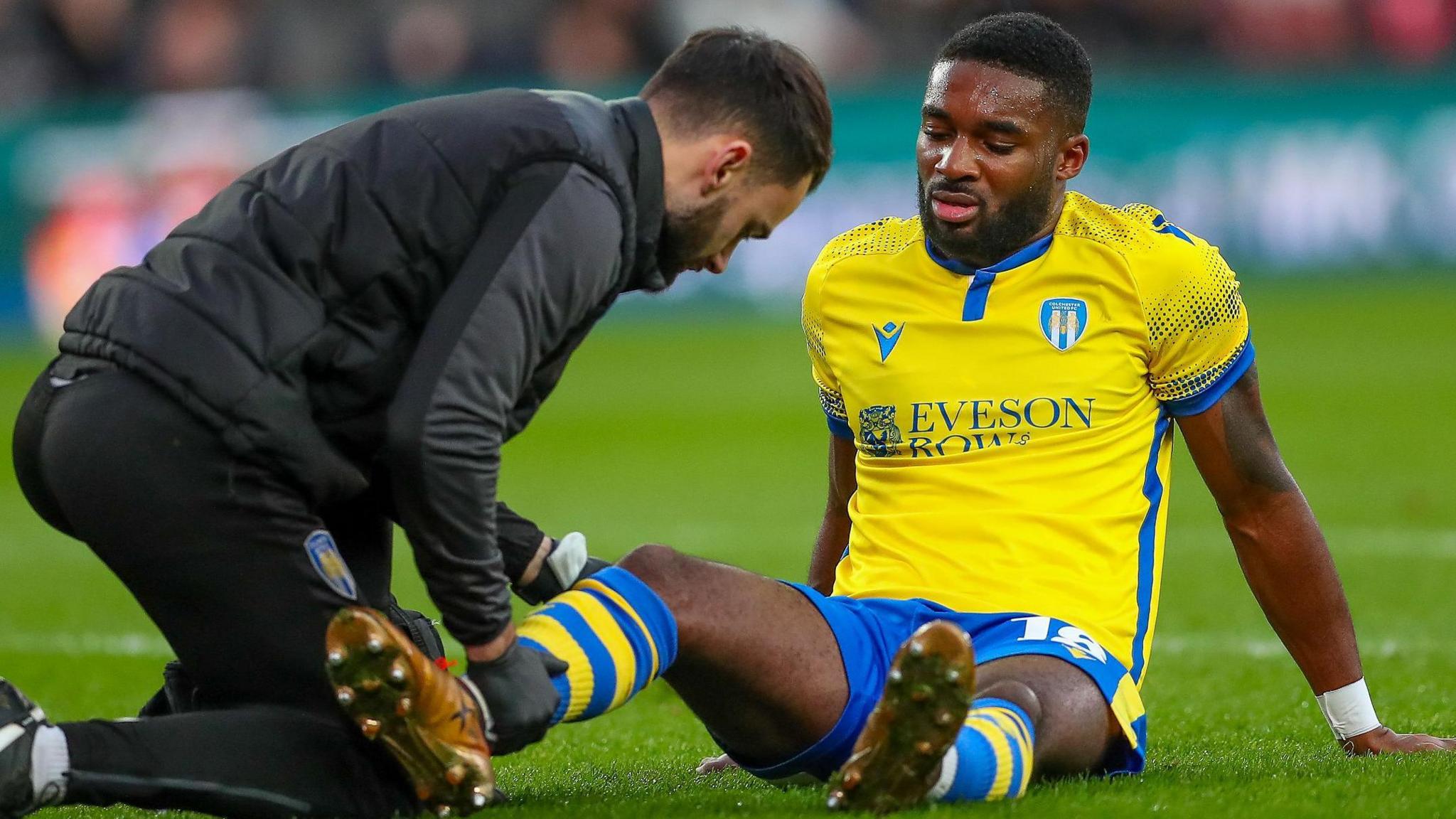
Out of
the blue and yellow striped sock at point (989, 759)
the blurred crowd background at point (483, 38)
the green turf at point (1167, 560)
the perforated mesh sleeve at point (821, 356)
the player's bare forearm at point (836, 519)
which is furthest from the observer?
the blurred crowd background at point (483, 38)

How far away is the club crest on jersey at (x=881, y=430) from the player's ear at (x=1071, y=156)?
1.98ft

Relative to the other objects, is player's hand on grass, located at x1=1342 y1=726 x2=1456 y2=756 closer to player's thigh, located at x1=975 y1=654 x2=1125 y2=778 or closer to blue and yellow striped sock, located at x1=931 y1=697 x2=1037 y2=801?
player's thigh, located at x1=975 y1=654 x2=1125 y2=778

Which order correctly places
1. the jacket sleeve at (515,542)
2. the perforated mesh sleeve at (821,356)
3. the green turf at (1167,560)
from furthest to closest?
the perforated mesh sleeve at (821,356)
the jacket sleeve at (515,542)
the green turf at (1167,560)

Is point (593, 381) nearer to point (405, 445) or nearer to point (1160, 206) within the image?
point (1160, 206)

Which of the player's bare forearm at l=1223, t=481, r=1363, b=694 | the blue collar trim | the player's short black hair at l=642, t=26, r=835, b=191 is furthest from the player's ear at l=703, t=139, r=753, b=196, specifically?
the player's bare forearm at l=1223, t=481, r=1363, b=694

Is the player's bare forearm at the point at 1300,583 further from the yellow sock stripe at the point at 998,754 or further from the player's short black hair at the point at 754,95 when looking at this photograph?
the player's short black hair at the point at 754,95

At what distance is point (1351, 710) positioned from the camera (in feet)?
12.5

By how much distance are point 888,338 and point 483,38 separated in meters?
13.2

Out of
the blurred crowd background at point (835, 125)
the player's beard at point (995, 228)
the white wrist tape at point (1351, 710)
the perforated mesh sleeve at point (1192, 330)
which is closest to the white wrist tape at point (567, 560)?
the player's beard at point (995, 228)

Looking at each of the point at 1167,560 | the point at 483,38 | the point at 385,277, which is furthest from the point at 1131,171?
the point at 385,277

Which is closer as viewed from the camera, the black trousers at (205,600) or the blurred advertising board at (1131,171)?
the black trousers at (205,600)

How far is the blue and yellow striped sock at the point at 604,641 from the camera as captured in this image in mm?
3121

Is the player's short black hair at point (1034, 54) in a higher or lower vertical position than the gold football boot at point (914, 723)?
higher

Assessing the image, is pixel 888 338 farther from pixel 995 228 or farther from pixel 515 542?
pixel 515 542
